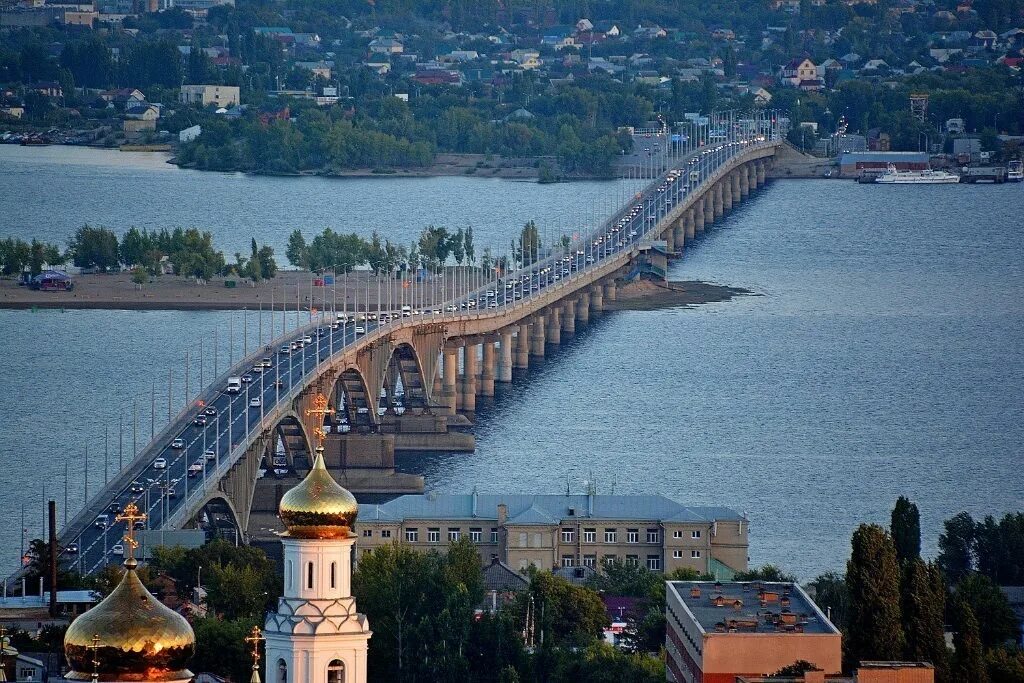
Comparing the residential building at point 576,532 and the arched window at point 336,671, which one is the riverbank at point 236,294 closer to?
the residential building at point 576,532

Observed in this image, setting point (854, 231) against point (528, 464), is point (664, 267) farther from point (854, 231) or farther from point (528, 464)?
point (528, 464)

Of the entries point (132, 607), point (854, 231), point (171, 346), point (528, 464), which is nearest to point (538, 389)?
point (171, 346)

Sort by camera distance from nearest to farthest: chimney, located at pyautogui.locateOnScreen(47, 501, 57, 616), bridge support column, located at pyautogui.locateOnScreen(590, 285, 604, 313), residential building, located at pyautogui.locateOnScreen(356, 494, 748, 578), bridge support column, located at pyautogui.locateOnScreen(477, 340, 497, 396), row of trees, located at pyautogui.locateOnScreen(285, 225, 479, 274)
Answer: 1. chimney, located at pyautogui.locateOnScreen(47, 501, 57, 616)
2. residential building, located at pyautogui.locateOnScreen(356, 494, 748, 578)
3. bridge support column, located at pyautogui.locateOnScreen(477, 340, 497, 396)
4. bridge support column, located at pyautogui.locateOnScreen(590, 285, 604, 313)
5. row of trees, located at pyautogui.locateOnScreen(285, 225, 479, 274)

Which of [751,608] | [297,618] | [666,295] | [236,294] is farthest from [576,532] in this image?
[666,295]

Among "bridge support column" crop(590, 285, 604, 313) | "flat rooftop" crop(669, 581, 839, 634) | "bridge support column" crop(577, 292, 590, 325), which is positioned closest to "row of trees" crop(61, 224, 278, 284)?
"bridge support column" crop(577, 292, 590, 325)

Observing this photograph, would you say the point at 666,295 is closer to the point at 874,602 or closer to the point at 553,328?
the point at 553,328

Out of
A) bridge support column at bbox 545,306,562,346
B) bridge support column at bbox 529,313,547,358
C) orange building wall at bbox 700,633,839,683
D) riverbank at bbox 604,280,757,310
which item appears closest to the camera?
orange building wall at bbox 700,633,839,683

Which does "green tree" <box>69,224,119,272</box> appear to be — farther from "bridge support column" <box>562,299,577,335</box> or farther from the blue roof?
the blue roof
